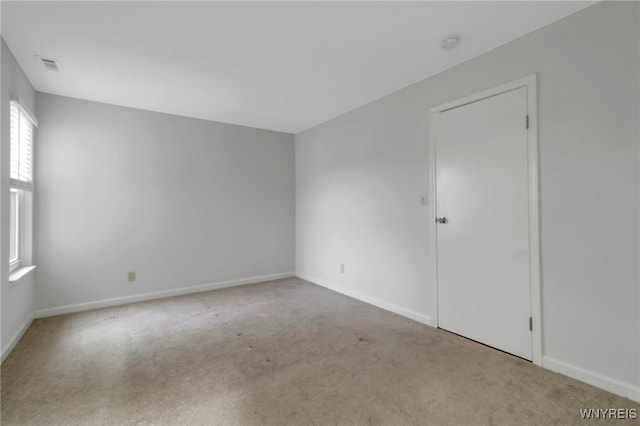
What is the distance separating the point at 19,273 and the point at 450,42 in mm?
4360

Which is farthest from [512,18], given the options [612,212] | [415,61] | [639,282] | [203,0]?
[203,0]

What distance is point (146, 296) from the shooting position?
3.87 meters

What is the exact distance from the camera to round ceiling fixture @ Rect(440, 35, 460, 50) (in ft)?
7.59

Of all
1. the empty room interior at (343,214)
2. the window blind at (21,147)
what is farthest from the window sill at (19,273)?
the window blind at (21,147)

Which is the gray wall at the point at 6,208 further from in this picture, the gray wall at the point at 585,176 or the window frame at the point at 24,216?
the gray wall at the point at 585,176

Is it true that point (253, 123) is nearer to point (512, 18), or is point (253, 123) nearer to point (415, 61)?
point (415, 61)

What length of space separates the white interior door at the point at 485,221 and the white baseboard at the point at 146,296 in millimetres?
2906

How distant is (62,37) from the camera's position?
2273mm

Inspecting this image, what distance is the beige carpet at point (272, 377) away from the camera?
168 centimetres

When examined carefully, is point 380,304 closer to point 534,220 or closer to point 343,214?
point 343,214

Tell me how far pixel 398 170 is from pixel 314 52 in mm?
1530

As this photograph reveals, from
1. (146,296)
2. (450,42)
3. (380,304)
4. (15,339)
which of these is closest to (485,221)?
(450,42)

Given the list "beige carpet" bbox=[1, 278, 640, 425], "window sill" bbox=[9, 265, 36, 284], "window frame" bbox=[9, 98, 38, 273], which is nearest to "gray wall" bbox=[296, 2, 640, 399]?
"beige carpet" bbox=[1, 278, 640, 425]

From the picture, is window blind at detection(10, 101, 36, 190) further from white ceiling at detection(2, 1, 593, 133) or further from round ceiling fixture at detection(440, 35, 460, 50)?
round ceiling fixture at detection(440, 35, 460, 50)
